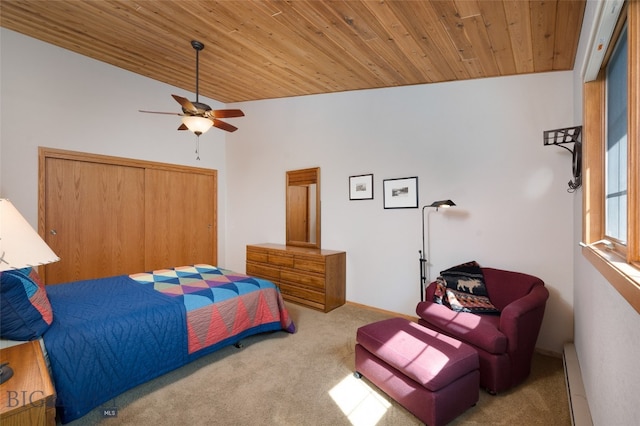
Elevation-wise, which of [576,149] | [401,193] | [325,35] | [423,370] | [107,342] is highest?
[325,35]

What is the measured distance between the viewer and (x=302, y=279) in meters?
3.79

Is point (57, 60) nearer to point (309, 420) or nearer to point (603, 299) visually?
point (309, 420)

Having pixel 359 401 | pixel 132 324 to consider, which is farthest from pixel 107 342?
pixel 359 401

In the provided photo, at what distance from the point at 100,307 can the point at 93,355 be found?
43 centimetres

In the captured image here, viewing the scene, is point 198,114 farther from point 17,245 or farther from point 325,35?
point 17,245

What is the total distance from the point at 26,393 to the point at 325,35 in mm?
2851

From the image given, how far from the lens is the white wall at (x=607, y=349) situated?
962 mm

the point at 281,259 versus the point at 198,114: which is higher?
the point at 198,114

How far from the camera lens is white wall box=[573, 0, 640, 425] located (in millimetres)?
A: 962

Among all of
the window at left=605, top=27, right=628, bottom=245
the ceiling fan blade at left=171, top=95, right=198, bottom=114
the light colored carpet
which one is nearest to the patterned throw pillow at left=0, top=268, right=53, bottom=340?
the light colored carpet

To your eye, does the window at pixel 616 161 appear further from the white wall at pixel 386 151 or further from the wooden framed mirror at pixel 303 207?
the wooden framed mirror at pixel 303 207

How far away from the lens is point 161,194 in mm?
4414

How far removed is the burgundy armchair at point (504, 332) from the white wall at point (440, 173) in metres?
0.56

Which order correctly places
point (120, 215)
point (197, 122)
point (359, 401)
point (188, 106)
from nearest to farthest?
point (359, 401)
point (188, 106)
point (197, 122)
point (120, 215)
